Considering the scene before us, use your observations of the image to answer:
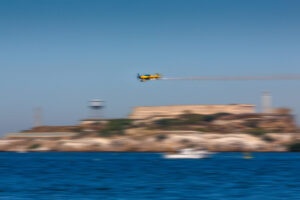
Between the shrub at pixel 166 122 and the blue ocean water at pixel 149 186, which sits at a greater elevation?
the shrub at pixel 166 122

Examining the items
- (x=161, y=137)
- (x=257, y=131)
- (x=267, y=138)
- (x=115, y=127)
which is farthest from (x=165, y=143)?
(x=257, y=131)

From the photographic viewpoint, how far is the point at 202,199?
3656cm

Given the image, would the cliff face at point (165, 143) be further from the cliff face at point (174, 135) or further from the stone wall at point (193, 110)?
the stone wall at point (193, 110)

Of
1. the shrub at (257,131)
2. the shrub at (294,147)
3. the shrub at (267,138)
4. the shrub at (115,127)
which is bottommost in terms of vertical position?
the shrub at (294,147)

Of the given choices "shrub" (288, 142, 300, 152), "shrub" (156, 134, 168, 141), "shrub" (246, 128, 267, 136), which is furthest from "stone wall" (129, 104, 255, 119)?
"shrub" (288, 142, 300, 152)

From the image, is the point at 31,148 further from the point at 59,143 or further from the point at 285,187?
the point at 285,187

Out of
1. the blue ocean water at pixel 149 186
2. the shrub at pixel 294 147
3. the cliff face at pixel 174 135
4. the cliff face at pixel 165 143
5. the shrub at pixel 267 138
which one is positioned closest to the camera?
the blue ocean water at pixel 149 186

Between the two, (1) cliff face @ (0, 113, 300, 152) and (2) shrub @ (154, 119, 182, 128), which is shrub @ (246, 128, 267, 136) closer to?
(1) cliff face @ (0, 113, 300, 152)

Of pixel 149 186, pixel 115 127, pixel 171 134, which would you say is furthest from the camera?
pixel 115 127

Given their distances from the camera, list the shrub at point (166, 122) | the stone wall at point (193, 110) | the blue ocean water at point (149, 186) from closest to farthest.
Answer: the blue ocean water at point (149, 186) → the shrub at point (166, 122) → the stone wall at point (193, 110)

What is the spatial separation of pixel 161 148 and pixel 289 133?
1540 inches

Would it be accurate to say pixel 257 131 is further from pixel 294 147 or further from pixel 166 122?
pixel 166 122

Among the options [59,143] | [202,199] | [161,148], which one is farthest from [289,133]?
[202,199]

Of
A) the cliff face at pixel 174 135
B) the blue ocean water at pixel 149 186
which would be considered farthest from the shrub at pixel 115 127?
the blue ocean water at pixel 149 186
